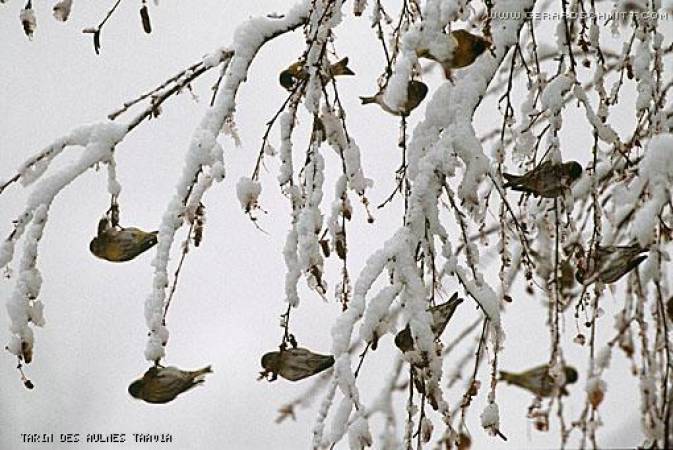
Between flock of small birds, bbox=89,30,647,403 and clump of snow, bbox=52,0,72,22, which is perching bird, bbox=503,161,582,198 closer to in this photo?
flock of small birds, bbox=89,30,647,403

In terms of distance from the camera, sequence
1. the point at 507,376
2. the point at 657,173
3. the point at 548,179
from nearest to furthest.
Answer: the point at 657,173, the point at 548,179, the point at 507,376

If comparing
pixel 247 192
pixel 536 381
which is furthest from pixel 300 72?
pixel 536 381

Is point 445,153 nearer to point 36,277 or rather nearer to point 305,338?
point 36,277

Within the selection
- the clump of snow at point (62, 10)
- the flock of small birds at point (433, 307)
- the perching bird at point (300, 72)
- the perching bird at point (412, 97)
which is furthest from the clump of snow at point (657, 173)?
the clump of snow at point (62, 10)

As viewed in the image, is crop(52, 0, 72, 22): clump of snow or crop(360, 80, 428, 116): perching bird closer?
crop(360, 80, 428, 116): perching bird

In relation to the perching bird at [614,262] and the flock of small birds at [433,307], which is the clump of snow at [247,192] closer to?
the flock of small birds at [433,307]

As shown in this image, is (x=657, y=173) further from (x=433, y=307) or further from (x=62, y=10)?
(x=62, y=10)

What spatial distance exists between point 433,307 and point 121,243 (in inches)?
10.3

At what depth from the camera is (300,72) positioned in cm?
73

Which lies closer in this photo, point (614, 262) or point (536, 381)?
point (614, 262)

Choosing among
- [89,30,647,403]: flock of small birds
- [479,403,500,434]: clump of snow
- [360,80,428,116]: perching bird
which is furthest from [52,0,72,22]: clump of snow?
[479,403,500,434]: clump of snow

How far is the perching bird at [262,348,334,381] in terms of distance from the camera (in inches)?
24.5

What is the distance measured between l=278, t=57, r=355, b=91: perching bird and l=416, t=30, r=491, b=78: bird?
0.15 metres

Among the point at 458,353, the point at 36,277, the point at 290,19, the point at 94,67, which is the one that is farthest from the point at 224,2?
the point at 36,277
